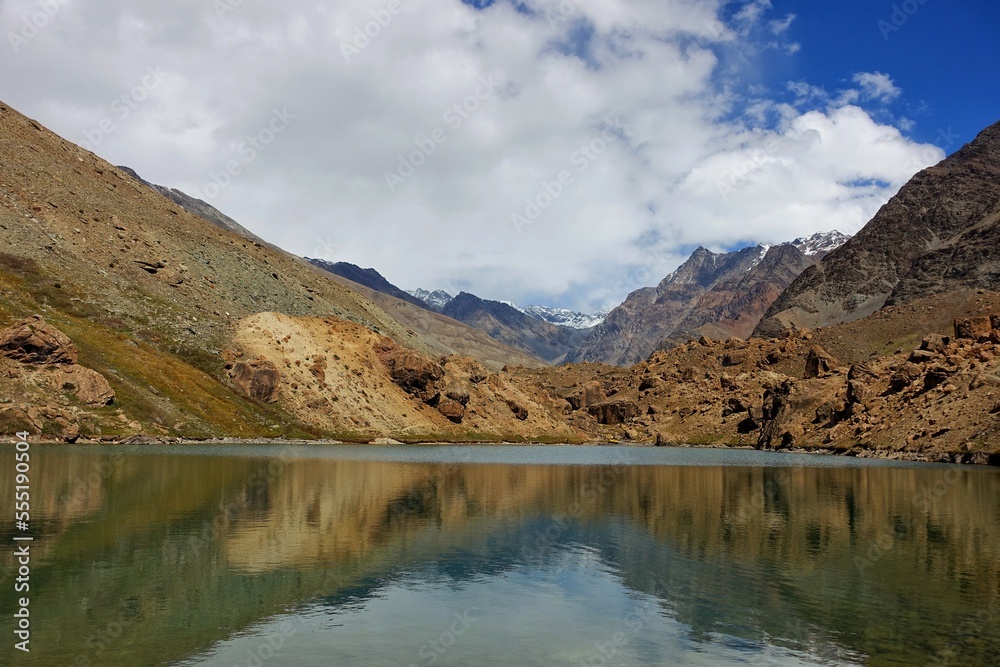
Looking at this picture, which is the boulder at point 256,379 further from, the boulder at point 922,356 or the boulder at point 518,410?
the boulder at point 922,356

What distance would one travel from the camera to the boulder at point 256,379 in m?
127

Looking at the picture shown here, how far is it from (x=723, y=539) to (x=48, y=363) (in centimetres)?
8544

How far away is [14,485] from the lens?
4456cm

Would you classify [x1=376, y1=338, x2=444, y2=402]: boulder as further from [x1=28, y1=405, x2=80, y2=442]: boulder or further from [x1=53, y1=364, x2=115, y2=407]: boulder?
[x1=28, y1=405, x2=80, y2=442]: boulder

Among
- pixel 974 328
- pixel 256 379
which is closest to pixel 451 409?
pixel 256 379

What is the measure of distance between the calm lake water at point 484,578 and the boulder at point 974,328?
128942 mm

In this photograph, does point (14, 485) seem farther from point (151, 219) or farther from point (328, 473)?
point (151, 219)

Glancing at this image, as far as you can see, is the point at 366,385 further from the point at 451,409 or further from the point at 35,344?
the point at 35,344

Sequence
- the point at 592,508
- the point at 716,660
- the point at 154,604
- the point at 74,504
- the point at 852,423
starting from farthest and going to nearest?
the point at 852,423 < the point at 592,508 < the point at 74,504 < the point at 154,604 < the point at 716,660

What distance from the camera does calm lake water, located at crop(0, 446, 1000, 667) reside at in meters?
19.1

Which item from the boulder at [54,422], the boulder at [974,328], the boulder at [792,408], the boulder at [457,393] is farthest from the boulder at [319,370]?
the boulder at [974,328]

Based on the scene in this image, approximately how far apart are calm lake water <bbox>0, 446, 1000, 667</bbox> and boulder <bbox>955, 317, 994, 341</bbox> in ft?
423

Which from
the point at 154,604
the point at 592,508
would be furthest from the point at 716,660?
the point at 592,508

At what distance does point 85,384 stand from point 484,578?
82.7 m
